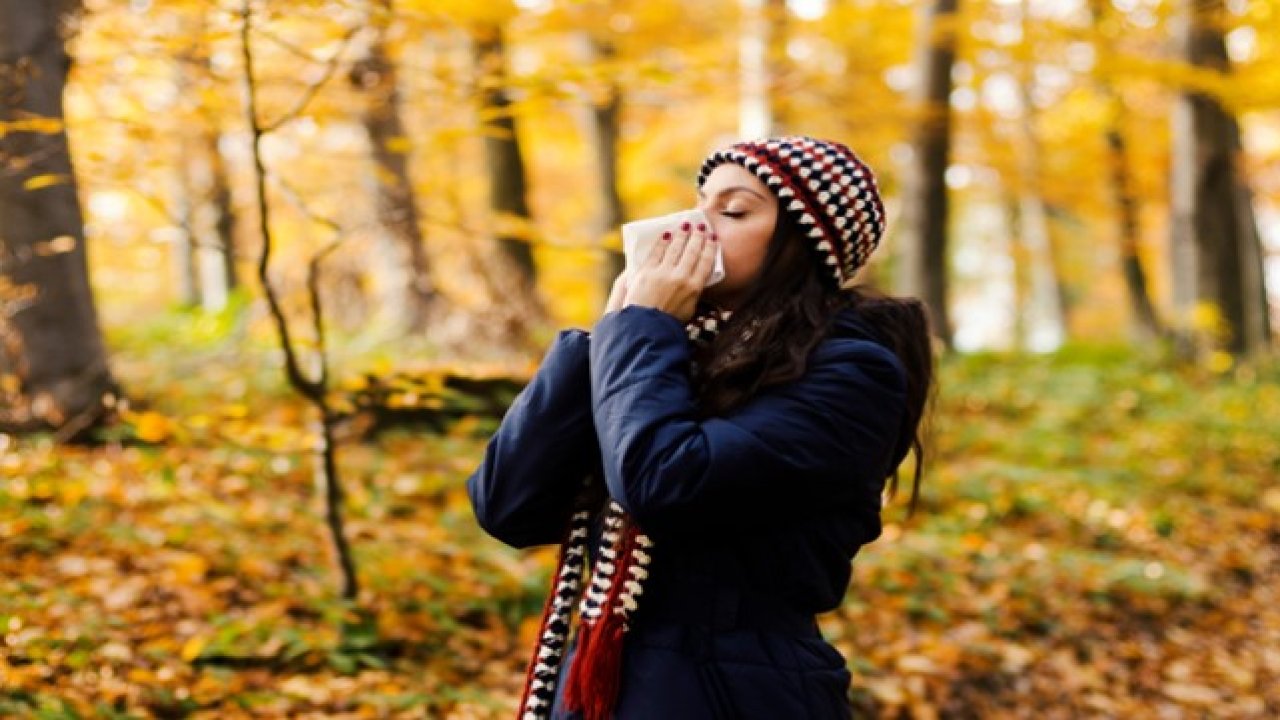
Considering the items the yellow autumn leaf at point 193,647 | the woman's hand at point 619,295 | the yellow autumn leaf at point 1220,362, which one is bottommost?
the yellow autumn leaf at point 1220,362

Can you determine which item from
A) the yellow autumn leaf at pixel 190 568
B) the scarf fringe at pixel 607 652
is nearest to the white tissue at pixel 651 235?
the scarf fringe at pixel 607 652

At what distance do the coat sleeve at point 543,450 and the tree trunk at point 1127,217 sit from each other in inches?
667

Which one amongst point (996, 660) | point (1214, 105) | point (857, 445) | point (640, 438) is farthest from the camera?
point (1214, 105)

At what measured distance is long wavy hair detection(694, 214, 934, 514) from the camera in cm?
186

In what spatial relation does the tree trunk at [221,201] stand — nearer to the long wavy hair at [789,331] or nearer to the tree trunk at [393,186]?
the tree trunk at [393,186]

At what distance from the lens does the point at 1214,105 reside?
1113 centimetres

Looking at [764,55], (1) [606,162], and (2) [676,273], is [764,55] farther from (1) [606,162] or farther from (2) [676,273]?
(2) [676,273]

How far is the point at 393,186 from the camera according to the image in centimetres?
538

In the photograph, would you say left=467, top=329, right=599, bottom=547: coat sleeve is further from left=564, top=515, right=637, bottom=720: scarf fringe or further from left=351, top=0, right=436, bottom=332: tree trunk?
left=351, top=0, right=436, bottom=332: tree trunk

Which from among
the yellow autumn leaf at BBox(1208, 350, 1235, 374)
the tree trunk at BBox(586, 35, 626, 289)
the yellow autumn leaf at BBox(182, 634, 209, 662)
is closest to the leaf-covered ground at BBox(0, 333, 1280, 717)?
the yellow autumn leaf at BBox(182, 634, 209, 662)

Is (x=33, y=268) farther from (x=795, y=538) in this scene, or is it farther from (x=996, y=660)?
(x=996, y=660)

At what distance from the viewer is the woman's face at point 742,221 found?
197 cm

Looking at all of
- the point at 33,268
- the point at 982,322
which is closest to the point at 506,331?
the point at 33,268

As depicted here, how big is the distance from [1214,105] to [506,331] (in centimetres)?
873
